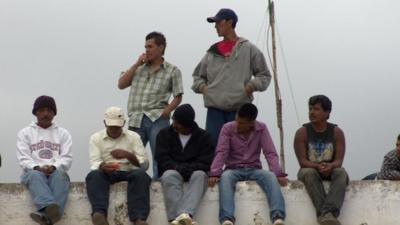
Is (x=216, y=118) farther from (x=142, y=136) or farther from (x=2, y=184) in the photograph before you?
(x=2, y=184)

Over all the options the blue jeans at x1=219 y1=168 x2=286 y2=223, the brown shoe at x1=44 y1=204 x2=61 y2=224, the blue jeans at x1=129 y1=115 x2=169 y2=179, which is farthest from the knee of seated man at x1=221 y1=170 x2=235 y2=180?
the brown shoe at x1=44 y1=204 x2=61 y2=224

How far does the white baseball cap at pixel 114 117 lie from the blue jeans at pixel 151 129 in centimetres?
53

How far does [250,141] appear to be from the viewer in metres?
9.05

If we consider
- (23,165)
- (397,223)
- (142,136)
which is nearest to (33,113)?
(23,165)

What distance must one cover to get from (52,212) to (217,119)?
2.16 meters

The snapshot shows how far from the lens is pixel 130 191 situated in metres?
8.64

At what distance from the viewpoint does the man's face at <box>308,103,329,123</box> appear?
9078mm

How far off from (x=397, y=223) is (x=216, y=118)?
89.3 inches

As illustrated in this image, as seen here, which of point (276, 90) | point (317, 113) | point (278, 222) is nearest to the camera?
point (278, 222)

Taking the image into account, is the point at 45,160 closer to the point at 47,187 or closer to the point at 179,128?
the point at 47,187

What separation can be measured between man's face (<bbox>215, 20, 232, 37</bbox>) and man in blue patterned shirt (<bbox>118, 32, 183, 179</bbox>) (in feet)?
2.03

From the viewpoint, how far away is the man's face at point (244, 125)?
888cm

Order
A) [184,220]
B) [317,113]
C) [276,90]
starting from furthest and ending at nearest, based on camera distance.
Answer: [276,90]
[317,113]
[184,220]

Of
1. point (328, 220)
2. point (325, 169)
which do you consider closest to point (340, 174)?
point (325, 169)
